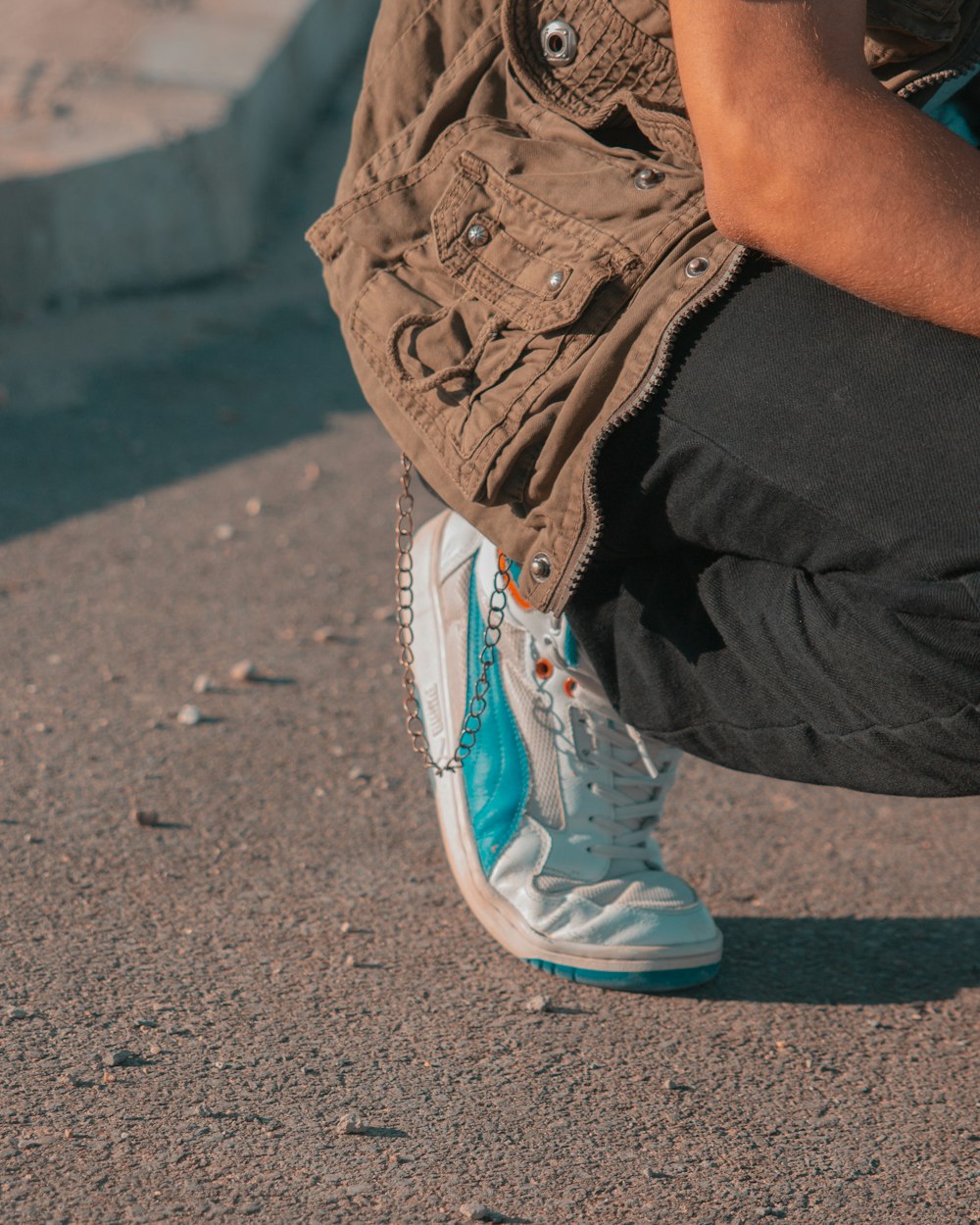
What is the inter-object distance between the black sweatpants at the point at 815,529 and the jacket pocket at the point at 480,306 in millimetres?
109

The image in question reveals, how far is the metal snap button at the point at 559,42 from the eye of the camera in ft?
5.30

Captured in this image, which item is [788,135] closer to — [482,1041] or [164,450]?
[482,1041]

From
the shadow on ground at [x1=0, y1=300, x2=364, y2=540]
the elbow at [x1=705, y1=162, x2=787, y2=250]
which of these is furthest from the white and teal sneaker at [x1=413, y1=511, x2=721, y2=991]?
the shadow on ground at [x1=0, y1=300, x2=364, y2=540]

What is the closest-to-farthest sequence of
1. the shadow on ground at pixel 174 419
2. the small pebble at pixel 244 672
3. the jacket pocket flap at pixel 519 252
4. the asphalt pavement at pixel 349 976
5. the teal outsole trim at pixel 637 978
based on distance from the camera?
the asphalt pavement at pixel 349 976
the jacket pocket flap at pixel 519 252
the teal outsole trim at pixel 637 978
the small pebble at pixel 244 672
the shadow on ground at pixel 174 419

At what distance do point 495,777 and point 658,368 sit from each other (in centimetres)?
60

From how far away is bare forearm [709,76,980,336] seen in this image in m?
1.31

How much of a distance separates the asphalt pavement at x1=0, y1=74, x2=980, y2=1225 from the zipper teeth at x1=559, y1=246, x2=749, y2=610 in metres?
0.58

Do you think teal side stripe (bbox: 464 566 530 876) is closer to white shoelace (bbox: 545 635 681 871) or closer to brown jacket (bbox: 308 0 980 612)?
white shoelace (bbox: 545 635 681 871)

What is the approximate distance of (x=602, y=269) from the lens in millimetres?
1518

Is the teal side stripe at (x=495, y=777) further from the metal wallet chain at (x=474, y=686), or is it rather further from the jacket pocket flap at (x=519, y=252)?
the jacket pocket flap at (x=519, y=252)

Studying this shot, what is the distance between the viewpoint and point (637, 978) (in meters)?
1.75

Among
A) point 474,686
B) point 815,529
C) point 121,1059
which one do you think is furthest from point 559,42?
point 121,1059

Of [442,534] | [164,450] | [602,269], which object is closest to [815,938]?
[442,534]

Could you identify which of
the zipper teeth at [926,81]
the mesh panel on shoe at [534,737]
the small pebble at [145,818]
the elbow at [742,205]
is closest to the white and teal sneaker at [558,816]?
the mesh panel on shoe at [534,737]
